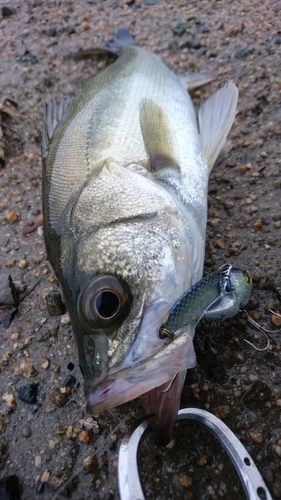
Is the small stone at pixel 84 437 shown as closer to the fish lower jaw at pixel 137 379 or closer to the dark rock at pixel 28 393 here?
the dark rock at pixel 28 393

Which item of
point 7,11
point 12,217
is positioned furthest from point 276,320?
point 7,11

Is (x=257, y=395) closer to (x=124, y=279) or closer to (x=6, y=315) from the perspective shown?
(x=124, y=279)

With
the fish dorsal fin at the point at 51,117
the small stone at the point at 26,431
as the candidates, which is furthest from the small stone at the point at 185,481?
the fish dorsal fin at the point at 51,117

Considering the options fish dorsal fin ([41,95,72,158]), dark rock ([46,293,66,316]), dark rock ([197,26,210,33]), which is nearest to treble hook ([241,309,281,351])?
dark rock ([46,293,66,316])

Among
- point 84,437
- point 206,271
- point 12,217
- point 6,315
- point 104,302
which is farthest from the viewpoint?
point 12,217

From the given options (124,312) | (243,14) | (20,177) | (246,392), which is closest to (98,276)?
(124,312)

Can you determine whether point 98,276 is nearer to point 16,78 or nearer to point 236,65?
point 236,65

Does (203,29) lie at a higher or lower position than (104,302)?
higher
